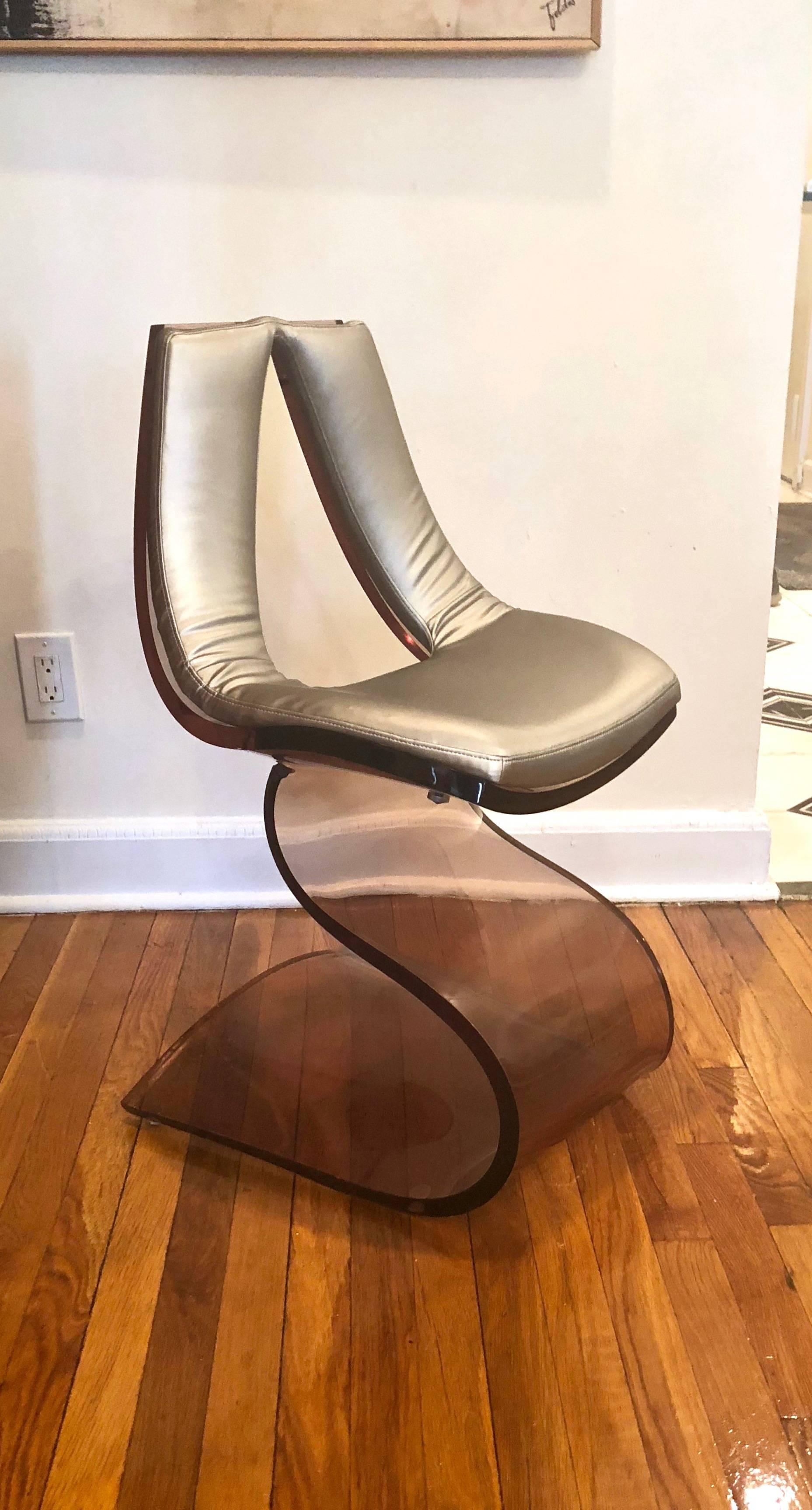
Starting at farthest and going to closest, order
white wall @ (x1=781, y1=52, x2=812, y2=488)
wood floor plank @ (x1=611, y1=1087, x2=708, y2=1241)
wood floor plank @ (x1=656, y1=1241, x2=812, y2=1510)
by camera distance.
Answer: white wall @ (x1=781, y1=52, x2=812, y2=488) < wood floor plank @ (x1=611, y1=1087, x2=708, y2=1241) < wood floor plank @ (x1=656, y1=1241, x2=812, y2=1510)

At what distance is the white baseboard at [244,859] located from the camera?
183 cm

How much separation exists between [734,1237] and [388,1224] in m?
0.36

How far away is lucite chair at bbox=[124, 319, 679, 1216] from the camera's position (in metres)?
1.16

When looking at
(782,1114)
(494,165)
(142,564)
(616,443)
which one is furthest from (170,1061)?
(494,165)

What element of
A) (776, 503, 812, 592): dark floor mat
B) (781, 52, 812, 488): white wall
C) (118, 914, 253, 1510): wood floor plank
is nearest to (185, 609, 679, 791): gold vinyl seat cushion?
(118, 914, 253, 1510): wood floor plank

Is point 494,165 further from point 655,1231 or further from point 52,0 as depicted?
point 655,1231

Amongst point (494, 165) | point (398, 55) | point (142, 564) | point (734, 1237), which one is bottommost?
point (734, 1237)

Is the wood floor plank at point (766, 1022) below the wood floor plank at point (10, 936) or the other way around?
below

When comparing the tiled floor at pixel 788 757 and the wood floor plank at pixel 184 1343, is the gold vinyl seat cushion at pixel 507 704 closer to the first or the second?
the wood floor plank at pixel 184 1343

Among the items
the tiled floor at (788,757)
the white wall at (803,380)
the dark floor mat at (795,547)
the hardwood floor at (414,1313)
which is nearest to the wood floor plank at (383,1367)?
the hardwood floor at (414,1313)

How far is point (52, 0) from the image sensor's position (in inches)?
56.9

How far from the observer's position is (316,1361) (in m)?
1.06

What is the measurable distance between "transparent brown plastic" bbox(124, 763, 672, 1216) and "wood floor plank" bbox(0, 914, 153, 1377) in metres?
0.09
